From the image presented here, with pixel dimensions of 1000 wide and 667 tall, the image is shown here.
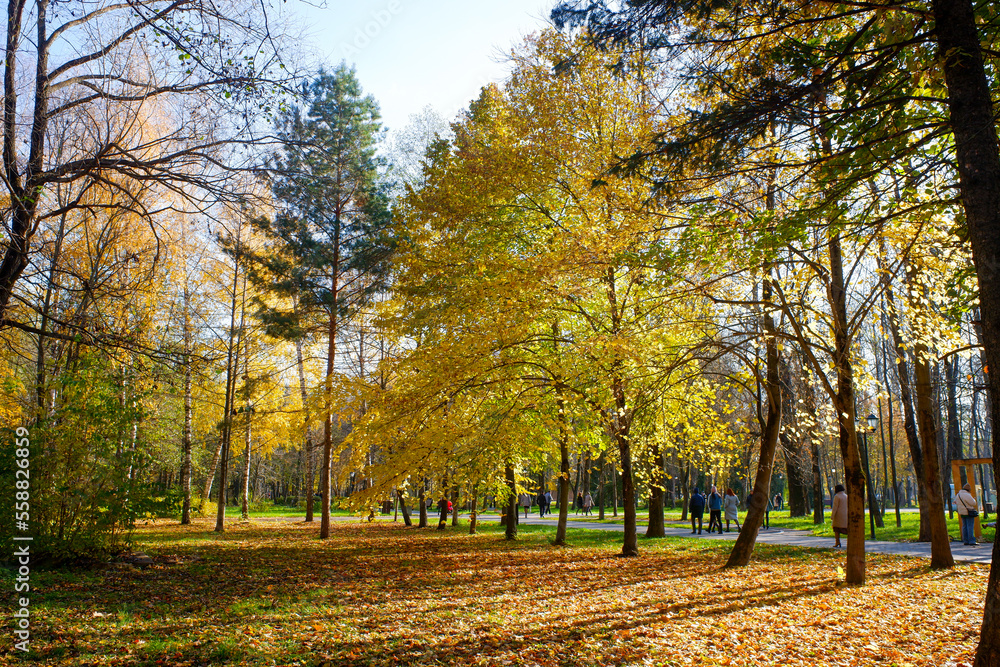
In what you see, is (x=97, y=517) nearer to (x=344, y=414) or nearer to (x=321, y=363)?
(x=344, y=414)

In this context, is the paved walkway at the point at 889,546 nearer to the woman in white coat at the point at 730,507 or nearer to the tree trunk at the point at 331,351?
the woman in white coat at the point at 730,507

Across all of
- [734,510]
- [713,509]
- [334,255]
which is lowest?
[734,510]

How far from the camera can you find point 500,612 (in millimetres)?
7004

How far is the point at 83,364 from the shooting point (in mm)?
9070

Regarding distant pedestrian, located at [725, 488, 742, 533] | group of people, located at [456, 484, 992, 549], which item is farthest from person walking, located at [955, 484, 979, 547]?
distant pedestrian, located at [725, 488, 742, 533]

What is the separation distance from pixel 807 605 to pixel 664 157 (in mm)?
6116

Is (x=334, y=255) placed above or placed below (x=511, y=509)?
above

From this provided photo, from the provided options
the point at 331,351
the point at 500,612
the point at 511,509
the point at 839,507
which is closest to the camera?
the point at 500,612

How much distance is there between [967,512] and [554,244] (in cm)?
1242

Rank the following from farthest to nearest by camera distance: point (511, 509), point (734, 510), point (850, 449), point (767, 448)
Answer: point (734, 510), point (511, 509), point (767, 448), point (850, 449)

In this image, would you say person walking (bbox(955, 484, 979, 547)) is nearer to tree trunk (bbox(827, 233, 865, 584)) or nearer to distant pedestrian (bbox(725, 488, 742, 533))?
distant pedestrian (bbox(725, 488, 742, 533))

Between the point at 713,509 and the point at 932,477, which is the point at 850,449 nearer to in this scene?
the point at 932,477

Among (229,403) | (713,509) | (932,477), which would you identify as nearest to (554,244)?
(932,477)

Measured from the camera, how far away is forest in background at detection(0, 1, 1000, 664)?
5406mm
